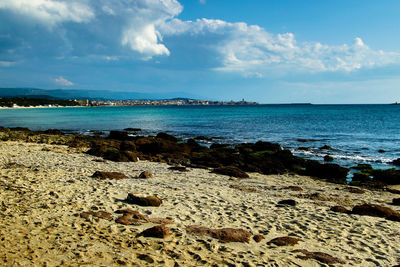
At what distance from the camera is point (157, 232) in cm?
711

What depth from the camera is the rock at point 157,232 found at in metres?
7.05

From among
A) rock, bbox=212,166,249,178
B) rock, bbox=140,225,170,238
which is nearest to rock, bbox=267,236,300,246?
rock, bbox=140,225,170,238

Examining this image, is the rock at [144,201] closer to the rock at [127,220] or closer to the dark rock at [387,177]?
the rock at [127,220]

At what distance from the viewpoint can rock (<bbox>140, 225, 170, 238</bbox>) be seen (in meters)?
7.05

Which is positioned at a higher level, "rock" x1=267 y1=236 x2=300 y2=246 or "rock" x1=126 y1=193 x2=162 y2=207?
"rock" x1=126 y1=193 x2=162 y2=207

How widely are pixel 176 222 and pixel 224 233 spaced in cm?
154

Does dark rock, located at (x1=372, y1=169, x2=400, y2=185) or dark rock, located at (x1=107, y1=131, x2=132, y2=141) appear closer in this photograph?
dark rock, located at (x1=372, y1=169, x2=400, y2=185)

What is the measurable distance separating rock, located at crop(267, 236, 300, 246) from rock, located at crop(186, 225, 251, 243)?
652 mm

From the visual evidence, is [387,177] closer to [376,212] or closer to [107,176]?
[376,212]

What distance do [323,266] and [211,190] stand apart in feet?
21.6

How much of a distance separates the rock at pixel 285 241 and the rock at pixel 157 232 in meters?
2.58

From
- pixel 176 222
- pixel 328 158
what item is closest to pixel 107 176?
pixel 176 222

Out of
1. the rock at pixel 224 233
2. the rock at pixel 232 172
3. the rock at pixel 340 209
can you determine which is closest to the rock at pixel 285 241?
the rock at pixel 224 233

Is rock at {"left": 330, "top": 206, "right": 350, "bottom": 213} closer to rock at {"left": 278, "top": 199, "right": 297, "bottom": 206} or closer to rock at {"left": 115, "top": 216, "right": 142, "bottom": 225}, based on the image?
rock at {"left": 278, "top": 199, "right": 297, "bottom": 206}
